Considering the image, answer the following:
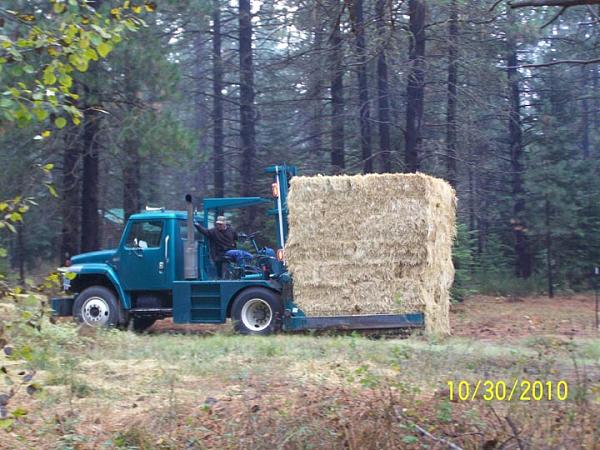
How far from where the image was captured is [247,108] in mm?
26188

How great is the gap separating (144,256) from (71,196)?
7532 millimetres

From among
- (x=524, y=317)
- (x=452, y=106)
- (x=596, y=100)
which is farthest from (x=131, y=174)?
(x=596, y=100)

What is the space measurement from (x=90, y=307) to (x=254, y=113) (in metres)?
12.9

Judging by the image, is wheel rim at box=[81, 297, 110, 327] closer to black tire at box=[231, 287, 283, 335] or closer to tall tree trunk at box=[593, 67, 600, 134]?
black tire at box=[231, 287, 283, 335]

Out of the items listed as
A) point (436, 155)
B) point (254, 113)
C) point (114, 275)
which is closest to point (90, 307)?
point (114, 275)

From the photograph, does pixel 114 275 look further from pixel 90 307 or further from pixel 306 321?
pixel 306 321

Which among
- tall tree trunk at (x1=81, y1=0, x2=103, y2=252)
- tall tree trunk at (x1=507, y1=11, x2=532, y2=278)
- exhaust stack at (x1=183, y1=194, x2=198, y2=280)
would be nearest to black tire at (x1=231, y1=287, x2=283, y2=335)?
exhaust stack at (x1=183, y1=194, x2=198, y2=280)

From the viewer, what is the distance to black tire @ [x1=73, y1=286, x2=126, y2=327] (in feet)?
49.2

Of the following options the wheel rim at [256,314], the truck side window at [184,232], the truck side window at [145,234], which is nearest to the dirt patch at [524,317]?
the wheel rim at [256,314]

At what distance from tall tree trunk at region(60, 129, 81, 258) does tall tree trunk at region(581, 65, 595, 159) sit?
1761 centimetres

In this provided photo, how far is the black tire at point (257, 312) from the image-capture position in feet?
→ 46.7

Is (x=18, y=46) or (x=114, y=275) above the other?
(x=18, y=46)

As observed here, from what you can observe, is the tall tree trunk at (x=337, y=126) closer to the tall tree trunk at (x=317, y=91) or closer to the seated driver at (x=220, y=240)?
the tall tree trunk at (x=317, y=91)

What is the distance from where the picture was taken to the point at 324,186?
44.5ft
